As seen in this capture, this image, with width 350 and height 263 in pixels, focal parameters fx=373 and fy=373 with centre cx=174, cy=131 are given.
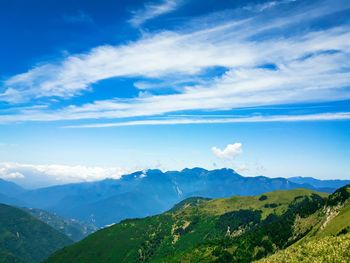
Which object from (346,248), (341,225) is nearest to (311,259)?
(346,248)

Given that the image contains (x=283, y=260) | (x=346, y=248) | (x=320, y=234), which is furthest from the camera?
(x=320, y=234)

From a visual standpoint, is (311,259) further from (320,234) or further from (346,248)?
(320,234)

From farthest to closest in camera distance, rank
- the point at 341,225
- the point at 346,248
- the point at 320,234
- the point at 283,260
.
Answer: the point at 320,234 → the point at 341,225 → the point at 283,260 → the point at 346,248

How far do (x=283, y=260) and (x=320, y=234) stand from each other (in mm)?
50075

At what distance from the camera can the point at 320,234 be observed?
650 feet

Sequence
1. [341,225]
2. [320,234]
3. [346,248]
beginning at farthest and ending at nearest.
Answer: [320,234]
[341,225]
[346,248]

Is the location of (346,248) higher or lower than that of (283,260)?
higher

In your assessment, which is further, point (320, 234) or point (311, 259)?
point (320, 234)

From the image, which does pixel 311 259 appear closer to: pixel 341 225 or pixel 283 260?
pixel 283 260

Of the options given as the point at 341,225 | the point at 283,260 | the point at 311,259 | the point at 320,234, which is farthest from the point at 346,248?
the point at 320,234

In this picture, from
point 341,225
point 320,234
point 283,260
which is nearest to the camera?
point 283,260

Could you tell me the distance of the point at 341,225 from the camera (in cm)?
18438

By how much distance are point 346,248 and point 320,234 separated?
214 ft

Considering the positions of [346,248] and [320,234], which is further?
[320,234]
